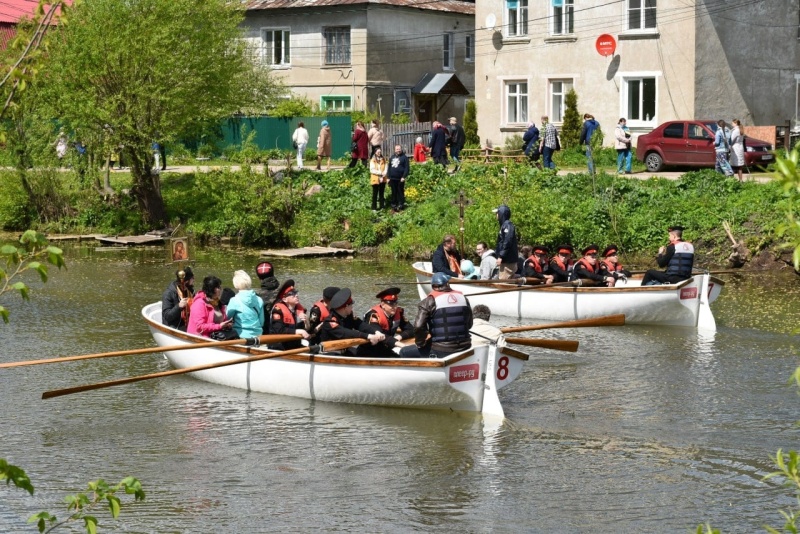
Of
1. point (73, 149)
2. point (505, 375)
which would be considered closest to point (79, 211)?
point (73, 149)

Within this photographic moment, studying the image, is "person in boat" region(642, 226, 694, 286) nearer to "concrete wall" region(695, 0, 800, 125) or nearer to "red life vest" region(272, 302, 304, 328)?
"red life vest" region(272, 302, 304, 328)

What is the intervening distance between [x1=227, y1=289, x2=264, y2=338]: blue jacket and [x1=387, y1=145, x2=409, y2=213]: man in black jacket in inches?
606

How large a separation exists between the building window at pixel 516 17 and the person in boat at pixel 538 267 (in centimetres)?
2229

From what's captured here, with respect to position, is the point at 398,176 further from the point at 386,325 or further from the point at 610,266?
the point at 386,325

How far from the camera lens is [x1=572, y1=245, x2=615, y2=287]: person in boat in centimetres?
2116

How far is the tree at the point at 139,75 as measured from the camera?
32188 millimetres

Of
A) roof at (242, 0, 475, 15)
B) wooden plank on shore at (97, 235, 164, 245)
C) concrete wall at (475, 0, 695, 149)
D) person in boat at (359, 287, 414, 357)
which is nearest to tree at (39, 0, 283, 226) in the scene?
wooden plank on shore at (97, 235, 164, 245)

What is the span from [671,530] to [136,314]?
1377cm

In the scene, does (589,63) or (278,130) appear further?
(278,130)

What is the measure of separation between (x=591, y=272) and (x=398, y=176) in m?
10.9

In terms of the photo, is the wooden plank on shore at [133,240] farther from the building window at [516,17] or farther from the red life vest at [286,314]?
the red life vest at [286,314]

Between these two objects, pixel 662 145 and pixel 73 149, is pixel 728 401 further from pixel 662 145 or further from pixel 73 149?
pixel 73 149

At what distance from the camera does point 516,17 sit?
43.2 meters

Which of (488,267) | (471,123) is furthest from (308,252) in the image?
(471,123)
